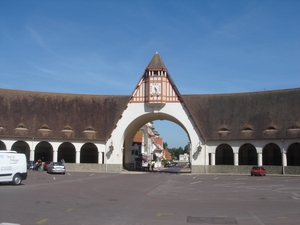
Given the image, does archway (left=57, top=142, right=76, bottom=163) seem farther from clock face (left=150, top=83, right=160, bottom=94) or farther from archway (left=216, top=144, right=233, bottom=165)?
archway (left=216, top=144, right=233, bottom=165)

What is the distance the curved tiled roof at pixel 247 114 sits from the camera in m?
50.0

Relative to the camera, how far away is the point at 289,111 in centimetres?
5072

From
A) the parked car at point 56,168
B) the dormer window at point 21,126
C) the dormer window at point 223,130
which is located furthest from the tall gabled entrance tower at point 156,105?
the dormer window at point 21,126

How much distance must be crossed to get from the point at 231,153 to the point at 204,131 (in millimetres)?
5244

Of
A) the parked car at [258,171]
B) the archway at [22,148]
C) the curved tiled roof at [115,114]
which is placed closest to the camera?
the parked car at [258,171]

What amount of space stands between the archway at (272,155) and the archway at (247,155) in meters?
1.31

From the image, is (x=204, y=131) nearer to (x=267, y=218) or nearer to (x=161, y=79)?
(x=161, y=79)

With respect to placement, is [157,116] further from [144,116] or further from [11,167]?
[11,167]

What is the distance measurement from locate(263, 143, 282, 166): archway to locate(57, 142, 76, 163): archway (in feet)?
83.5

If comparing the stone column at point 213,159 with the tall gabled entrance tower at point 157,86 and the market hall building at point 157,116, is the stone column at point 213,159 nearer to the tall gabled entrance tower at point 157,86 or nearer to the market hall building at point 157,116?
the market hall building at point 157,116

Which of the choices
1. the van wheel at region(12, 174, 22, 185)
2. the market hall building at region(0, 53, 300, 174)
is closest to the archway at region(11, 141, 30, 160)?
the market hall building at region(0, 53, 300, 174)

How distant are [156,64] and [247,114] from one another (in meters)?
13.3

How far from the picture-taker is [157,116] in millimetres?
57312

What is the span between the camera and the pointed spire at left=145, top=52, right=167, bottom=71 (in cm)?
5362
